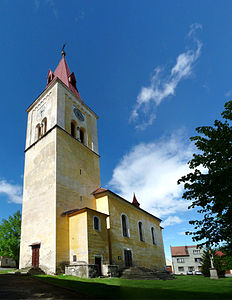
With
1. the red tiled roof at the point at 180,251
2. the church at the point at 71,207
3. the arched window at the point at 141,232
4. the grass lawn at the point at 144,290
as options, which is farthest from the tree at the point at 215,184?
the red tiled roof at the point at 180,251

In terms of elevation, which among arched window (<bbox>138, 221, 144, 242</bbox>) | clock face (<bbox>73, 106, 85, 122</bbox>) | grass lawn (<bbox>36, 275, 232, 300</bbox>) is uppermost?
clock face (<bbox>73, 106, 85, 122</bbox>)

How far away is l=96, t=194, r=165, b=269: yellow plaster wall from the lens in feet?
69.9

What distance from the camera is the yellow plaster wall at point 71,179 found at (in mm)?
18041

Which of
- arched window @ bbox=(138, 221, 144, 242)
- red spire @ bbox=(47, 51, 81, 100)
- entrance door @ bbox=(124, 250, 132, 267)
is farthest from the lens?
red spire @ bbox=(47, 51, 81, 100)

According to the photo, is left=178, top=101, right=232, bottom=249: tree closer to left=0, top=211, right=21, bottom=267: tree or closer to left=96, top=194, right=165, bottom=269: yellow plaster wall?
left=96, top=194, right=165, bottom=269: yellow plaster wall

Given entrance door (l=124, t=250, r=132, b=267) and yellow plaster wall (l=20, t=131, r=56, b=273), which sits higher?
yellow plaster wall (l=20, t=131, r=56, b=273)

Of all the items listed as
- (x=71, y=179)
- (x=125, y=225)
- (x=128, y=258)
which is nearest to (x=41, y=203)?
(x=71, y=179)

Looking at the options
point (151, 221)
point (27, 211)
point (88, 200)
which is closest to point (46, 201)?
point (27, 211)

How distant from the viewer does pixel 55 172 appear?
2000cm

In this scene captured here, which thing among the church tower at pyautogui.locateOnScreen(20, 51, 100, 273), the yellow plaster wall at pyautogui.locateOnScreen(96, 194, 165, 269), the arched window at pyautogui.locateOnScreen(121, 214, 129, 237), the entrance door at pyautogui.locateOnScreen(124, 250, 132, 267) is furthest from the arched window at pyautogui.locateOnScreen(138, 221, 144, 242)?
the church tower at pyautogui.locateOnScreen(20, 51, 100, 273)

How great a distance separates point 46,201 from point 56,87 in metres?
14.3

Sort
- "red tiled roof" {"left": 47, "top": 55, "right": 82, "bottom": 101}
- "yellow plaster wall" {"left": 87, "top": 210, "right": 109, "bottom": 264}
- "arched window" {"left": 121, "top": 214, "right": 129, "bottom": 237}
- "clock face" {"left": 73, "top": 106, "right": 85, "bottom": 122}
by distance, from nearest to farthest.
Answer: "yellow plaster wall" {"left": 87, "top": 210, "right": 109, "bottom": 264} < "arched window" {"left": 121, "top": 214, "right": 129, "bottom": 237} < "clock face" {"left": 73, "top": 106, "right": 85, "bottom": 122} < "red tiled roof" {"left": 47, "top": 55, "right": 82, "bottom": 101}

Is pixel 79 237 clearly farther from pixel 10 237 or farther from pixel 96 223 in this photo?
pixel 10 237

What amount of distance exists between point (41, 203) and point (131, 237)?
1132 centimetres
